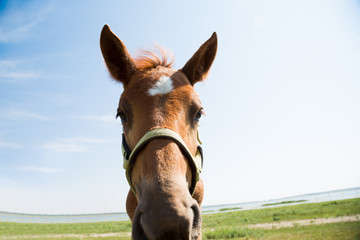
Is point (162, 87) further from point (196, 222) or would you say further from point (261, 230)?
point (261, 230)

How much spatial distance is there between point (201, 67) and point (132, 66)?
121 centimetres

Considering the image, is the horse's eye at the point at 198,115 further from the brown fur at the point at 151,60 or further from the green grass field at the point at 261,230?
the green grass field at the point at 261,230

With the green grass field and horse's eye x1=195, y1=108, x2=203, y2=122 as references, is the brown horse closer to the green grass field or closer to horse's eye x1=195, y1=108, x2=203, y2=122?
horse's eye x1=195, y1=108, x2=203, y2=122

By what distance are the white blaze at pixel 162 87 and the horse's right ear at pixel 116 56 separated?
0.83 meters

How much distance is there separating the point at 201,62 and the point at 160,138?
2116 mm

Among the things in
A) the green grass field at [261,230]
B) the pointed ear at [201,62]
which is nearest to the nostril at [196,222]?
the pointed ear at [201,62]

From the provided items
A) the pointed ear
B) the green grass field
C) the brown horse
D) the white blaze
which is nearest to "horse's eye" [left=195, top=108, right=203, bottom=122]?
the brown horse

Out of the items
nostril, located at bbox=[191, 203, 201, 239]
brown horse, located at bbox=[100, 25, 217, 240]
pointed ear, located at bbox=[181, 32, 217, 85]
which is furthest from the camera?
pointed ear, located at bbox=[181, 32, 217, 85]

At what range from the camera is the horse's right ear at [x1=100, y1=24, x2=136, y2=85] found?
11.0 feet

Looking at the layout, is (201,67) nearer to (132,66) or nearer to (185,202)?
(132,66)

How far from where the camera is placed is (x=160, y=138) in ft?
7.22

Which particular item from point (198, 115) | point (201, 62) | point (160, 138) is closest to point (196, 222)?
point (160, 138)

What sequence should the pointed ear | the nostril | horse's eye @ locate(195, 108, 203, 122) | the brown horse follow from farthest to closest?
1. the pointed ear
2. horse's eye @ locate(195, 108, 203, 122)
3. the nostril
4. the brown horse

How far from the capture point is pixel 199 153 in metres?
3.34
